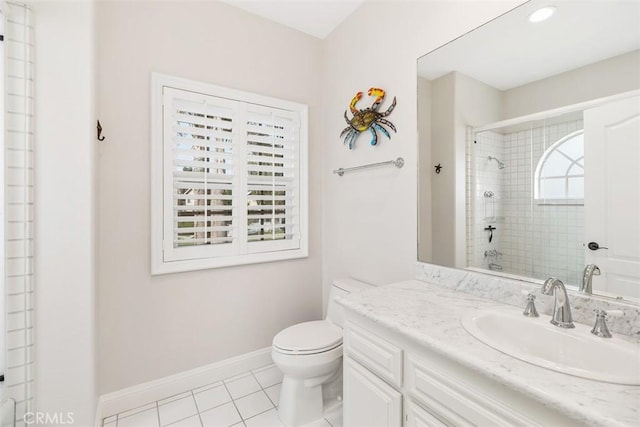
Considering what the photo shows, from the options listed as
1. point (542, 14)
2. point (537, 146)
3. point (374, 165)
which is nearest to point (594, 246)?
point (537, 146)

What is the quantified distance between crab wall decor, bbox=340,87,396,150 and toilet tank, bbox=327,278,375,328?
96cm

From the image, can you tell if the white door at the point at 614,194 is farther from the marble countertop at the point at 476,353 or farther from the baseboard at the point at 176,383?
the baseboard at the point at 176,383

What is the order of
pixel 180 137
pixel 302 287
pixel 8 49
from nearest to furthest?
pixel 8 49, pixel 180 137, pixel 302 287

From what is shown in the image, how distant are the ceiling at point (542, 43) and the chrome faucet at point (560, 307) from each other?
81cm

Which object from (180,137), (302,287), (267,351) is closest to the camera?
(180,137)

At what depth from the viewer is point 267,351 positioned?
7.32ft

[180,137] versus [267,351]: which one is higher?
[180,137]

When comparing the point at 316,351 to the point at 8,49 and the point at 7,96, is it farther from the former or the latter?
the point at 8,49

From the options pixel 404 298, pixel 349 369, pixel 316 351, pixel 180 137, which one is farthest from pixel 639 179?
pixel 180 137

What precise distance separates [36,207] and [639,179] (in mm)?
2257

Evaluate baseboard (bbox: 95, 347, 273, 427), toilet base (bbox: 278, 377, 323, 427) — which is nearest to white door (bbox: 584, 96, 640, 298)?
toilet base (bbox: 278, 377, 323, 427)

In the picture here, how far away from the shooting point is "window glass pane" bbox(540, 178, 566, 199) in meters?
1.12

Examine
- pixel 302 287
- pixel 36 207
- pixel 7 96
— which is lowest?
pixel 302 287

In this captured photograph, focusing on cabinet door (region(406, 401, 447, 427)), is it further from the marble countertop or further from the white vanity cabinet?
the marble countertop
